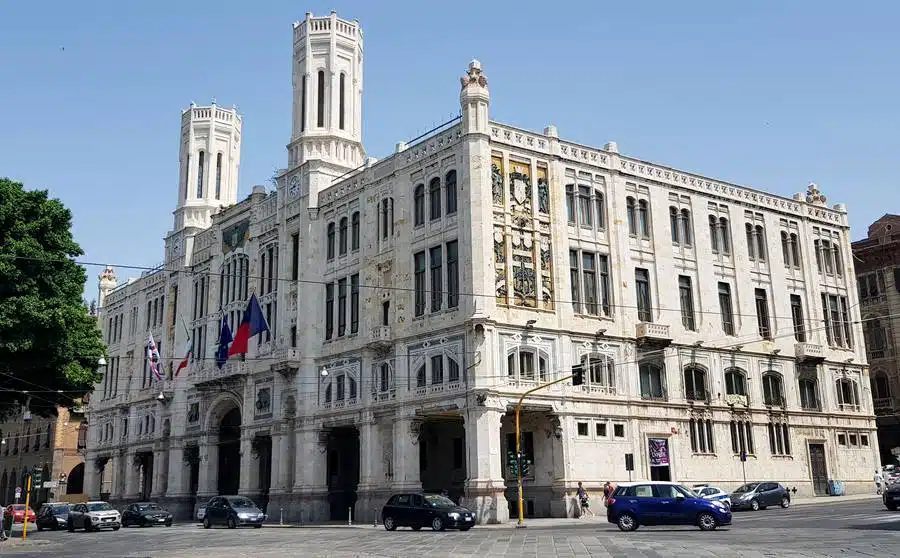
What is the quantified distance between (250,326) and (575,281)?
2141 cm

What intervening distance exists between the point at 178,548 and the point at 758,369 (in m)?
37.5

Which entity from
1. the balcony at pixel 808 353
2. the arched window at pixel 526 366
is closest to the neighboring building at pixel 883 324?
the balcony at pixel 808 353

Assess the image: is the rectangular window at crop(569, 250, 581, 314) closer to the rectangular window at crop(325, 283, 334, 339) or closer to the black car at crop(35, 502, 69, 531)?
the rectangular window at crop(325, 283, 334, 339)

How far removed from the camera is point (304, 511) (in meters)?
51.2

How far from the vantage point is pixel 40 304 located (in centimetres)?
3562

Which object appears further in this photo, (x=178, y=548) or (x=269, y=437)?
(x=269, y=437)

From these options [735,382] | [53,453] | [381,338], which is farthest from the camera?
[53,453]

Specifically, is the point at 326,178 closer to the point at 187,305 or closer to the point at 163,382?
the point at 187,305

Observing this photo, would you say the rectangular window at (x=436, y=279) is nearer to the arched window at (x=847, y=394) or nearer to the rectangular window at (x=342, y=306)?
the rectangular window at (x=342, y=306)

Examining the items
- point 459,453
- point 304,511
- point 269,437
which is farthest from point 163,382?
point 459,453

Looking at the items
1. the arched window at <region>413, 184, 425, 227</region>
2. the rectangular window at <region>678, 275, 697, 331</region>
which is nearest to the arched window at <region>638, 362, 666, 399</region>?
the rectangular window at <region>678, 275, 697, 331</region>

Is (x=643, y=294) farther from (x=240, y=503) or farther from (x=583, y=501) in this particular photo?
(x=240, y=503)

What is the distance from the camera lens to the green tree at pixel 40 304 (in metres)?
35.3

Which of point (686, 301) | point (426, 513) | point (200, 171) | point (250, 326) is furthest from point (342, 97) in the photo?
point (426, 513)
